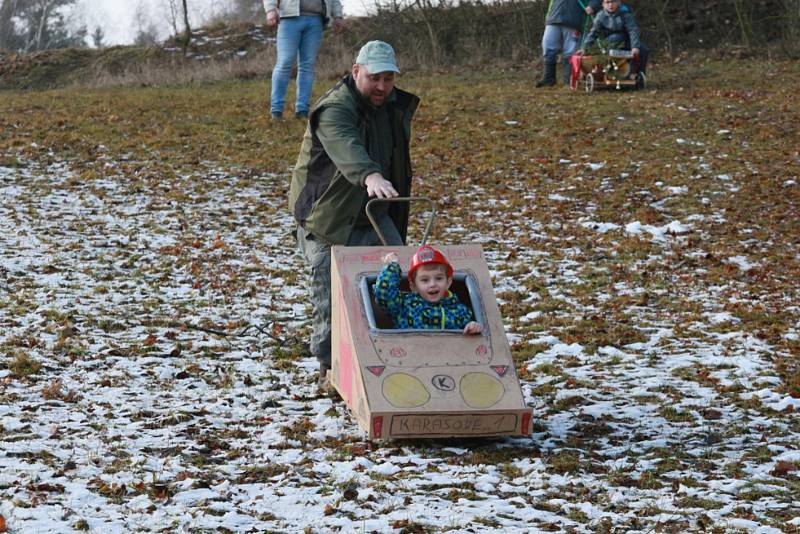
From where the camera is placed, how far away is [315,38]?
1282 centimetres

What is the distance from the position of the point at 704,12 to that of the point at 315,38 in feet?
32.9

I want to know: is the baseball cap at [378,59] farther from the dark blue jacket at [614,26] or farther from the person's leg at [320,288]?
the dark blue jacket at [614,26]

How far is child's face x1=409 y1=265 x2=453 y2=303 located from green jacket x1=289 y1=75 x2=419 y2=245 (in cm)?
51

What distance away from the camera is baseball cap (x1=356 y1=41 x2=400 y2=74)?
5.26 metres

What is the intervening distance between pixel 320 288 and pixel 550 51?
11044mm

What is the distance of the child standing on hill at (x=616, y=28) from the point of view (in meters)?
14.9

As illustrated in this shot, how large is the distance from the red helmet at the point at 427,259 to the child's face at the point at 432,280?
0.8 inches

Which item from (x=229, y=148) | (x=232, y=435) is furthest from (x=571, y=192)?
(x=232, y=435)

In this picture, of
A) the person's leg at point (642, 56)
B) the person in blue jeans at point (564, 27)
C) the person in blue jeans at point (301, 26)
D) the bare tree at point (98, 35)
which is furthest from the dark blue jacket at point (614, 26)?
the bare tree at point (98, 35)

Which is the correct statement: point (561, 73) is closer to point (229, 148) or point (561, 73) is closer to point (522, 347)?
point (229, 148)

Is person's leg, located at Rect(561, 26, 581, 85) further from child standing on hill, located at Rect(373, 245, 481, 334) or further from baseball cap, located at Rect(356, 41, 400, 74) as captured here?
child standing on hill, located at Rect(373, 245, 481, 334)

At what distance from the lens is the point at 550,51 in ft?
52.4

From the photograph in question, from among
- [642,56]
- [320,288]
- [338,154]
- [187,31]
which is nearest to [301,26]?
[642,56]

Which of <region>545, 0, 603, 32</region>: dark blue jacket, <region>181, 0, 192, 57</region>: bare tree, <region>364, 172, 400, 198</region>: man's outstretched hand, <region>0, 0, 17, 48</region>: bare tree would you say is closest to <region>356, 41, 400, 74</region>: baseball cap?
<region>364, 172, 400, 198</region>: man's outstretched hand
